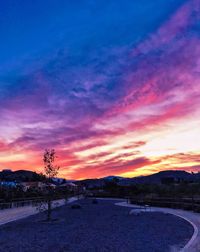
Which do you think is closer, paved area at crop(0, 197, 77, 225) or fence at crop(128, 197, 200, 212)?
paved area at crop(0, 197, 77, 225)

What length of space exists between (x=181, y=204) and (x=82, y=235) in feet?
77.4

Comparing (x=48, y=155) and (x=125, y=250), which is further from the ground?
(x=48, y=155)

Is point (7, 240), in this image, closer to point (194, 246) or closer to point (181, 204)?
point (194, 246)

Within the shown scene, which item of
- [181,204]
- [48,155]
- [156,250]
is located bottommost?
[156,250]

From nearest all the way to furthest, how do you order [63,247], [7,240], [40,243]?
[63,247]
[40,243]
[7,240]

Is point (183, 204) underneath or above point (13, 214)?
above

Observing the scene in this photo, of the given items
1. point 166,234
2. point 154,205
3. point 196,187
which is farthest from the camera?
point 196,187

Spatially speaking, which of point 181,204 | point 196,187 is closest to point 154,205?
point 181,204

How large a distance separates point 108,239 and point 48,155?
12.8 metres

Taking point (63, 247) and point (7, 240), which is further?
point (7, 240)

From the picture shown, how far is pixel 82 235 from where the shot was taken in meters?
18.9

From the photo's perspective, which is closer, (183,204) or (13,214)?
(13,214)

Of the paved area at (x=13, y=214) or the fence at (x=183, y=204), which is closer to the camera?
the paved area at (x=13, y=214)

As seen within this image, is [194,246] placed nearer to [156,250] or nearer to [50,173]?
[156,250]
